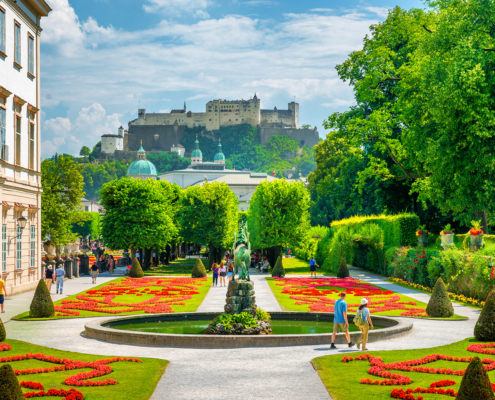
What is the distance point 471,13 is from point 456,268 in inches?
471

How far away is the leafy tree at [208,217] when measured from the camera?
51406mm

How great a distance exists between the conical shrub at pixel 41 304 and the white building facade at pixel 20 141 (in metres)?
6.01

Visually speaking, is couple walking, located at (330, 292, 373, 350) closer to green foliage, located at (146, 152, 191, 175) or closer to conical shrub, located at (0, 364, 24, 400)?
conical shrub, located at (0, 364, 24, 400)

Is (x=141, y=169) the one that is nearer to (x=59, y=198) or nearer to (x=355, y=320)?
(x=59, y=198)

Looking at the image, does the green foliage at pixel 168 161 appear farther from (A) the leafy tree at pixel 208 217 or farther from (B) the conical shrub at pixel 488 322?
(B) the conical shrub at pixel 488 322

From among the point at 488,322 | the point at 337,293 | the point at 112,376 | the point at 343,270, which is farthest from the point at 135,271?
the point at 112,376

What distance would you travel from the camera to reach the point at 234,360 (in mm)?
13703

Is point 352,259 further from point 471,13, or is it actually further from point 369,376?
point 369,376

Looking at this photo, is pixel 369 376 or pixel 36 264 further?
pixel 36 264

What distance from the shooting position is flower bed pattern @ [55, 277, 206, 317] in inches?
930

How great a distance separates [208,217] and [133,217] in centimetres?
769

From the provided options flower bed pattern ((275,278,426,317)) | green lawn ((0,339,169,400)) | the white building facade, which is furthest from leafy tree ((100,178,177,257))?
green lawn ((0,339,169,400))

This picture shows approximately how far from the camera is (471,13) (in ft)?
93.0

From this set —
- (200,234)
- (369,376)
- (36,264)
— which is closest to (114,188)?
(200,234)
